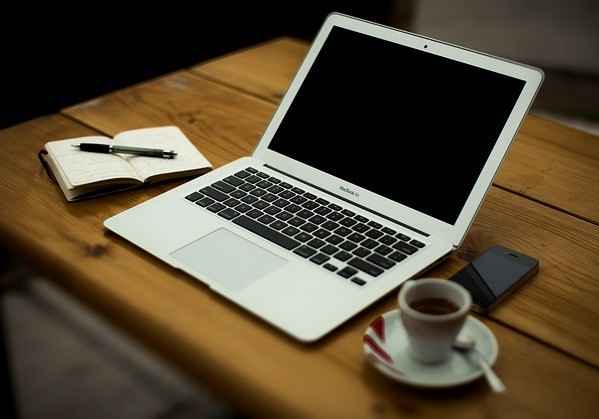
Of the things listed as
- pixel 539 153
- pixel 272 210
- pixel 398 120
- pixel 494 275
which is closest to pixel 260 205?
pixel 272 210

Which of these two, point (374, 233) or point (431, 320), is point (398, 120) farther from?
point (431, 320)

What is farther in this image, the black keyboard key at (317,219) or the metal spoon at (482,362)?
the black keyboard key at (317,219)

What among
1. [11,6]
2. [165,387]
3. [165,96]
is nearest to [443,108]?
[165,96]

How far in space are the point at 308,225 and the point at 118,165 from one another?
13.1 inches

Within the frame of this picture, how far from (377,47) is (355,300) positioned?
16.7 inches

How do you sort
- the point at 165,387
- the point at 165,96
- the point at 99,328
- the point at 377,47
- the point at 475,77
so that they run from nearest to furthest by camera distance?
the point at 475,77 → the point at 377,47 → the point at 165,96 → the point at 165,387 → the point at 99,328

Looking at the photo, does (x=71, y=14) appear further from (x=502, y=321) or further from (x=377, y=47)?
(x=502, y=321)

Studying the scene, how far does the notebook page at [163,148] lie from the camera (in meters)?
1.11

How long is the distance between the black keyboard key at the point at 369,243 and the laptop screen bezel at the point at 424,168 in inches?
2.6

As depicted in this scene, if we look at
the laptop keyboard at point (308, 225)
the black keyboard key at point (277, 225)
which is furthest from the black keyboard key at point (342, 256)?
the black keyboard key at point (277, 225)

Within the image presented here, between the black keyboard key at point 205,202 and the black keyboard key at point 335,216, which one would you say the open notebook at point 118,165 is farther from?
the black keyboard key at point 335,216

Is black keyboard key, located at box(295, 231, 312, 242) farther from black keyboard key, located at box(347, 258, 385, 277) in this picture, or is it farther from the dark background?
the dark background

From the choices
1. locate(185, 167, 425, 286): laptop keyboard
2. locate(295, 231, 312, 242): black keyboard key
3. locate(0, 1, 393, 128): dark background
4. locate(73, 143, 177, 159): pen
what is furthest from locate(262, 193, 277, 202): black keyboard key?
locate(0, 1, 393, 128): dark background

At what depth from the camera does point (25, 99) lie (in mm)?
2336
